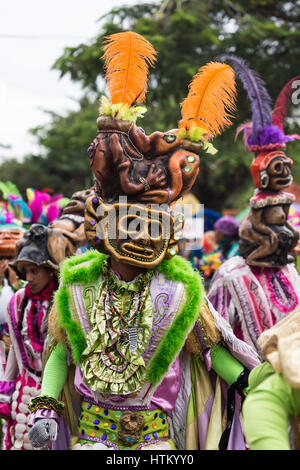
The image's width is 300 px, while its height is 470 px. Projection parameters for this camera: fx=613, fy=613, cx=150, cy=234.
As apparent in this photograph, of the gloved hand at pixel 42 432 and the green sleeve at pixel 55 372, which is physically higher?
the green sleeve at pixel 55 372

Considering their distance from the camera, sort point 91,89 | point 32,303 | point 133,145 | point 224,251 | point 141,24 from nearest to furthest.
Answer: point 133,145
point 32,303
point 224,251
point 141,24
point 91,89

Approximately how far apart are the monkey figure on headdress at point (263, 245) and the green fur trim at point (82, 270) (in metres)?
1.84

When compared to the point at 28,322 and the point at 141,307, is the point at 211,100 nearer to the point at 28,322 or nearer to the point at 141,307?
the point at 141,307

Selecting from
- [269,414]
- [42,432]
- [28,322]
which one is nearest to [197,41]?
[28,322]

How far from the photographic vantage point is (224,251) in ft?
24.1

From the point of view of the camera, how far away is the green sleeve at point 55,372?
9.01 ft

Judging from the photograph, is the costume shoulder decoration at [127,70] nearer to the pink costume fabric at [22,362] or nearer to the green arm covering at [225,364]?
the green arm covering at [225,364]

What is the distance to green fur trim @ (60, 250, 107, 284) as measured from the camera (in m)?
2.81

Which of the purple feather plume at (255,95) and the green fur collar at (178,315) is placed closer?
the green fur collar at (178,315)

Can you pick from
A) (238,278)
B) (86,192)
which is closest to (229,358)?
(238,278)

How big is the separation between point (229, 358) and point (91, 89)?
34.1ft

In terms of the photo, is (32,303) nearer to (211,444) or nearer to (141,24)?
(211,444)

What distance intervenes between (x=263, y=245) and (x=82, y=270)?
2.05 m

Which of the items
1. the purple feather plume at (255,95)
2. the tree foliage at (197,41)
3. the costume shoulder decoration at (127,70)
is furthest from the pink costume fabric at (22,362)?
the tree foliage at (197,41)
